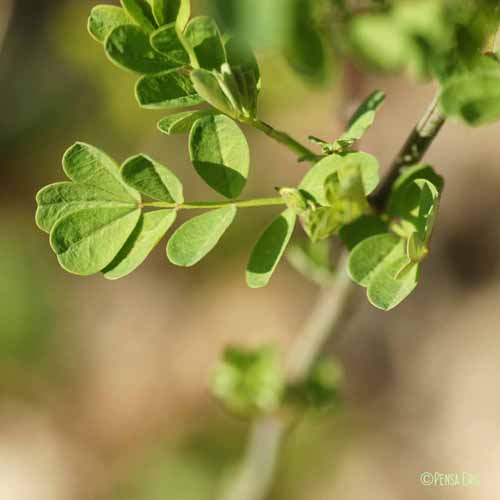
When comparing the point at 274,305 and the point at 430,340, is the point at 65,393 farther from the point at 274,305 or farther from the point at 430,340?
the point at 430,340

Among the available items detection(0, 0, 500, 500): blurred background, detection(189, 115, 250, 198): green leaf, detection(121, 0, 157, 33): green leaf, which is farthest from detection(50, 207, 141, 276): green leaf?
detection(0, 0, 500, 500): blurred background

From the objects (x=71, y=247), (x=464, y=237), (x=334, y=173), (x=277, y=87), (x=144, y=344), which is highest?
(x=464, y=237)

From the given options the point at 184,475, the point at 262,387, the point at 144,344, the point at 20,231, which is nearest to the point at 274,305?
the point at 144,344

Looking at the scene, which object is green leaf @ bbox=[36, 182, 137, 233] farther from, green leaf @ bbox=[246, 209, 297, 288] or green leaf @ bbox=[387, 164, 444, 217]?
green leaf @ bbox=[387, 164, 444, 217]

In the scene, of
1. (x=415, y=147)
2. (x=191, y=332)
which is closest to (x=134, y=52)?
(x=415, y=147)

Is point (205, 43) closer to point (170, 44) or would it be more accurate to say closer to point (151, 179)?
point (170, 44)

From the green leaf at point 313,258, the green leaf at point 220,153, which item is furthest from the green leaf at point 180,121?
the green leaf at point 313,258
